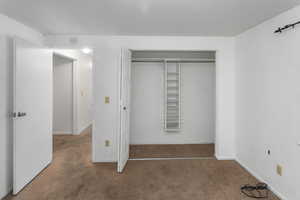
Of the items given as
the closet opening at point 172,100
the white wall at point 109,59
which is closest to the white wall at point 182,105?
the closet opening at point 172,100

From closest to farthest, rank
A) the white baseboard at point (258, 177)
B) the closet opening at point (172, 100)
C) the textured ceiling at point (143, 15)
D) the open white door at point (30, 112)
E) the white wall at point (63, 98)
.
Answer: the textured ceiling at point (143, 15) → the white baseboard at point (258, 177) → the open white door at point (30, 112) → the closet opening at point (172, 100) → the white wall at point (63, 98)

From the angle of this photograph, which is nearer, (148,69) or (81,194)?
(81,194)

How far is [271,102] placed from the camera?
2.35 metres

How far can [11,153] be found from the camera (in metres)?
2.36

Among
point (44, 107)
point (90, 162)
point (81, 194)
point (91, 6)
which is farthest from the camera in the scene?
point (90, 162)

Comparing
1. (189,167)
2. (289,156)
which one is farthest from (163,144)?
(289,156)

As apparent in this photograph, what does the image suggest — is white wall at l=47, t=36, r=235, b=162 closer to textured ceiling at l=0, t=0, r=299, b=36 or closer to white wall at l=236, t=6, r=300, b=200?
textured ceiling at l=0, t=0, r=299, b=36

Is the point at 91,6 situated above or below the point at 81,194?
above

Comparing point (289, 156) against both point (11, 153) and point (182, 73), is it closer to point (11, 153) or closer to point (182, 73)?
point (182, 73)

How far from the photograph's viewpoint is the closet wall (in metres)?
4.23

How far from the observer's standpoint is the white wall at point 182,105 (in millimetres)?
4234

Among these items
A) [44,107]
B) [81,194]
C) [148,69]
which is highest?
[148,69]

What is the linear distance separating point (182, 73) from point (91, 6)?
2.74 m

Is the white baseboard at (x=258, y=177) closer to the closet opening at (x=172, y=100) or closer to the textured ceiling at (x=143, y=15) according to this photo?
the closet opening at (x=172, y=100)
